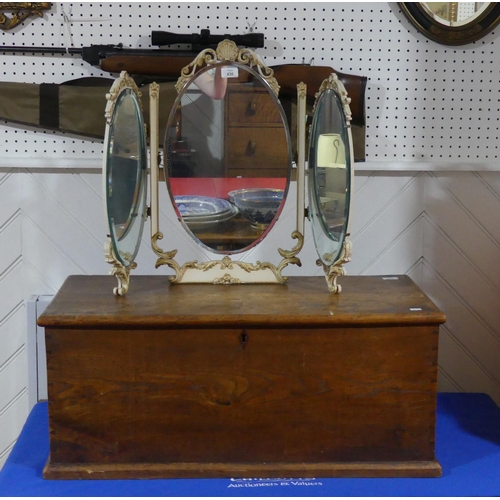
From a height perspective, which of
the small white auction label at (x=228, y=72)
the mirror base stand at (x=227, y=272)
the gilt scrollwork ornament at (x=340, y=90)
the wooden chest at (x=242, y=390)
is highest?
the small white auction label at (x=228, y=72)

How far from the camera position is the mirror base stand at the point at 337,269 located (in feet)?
4.07

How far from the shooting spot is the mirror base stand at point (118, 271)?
4.02 feet

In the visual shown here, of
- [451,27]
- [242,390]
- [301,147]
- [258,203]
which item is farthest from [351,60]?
[242,390]

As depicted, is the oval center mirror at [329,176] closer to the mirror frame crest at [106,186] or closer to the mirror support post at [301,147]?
the mirror support post at [301,147]

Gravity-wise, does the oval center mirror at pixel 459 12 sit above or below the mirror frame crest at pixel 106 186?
above

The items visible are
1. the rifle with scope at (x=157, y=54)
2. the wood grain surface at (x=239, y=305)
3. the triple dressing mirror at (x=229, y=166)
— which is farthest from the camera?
the rifle with scope at (x=157, y=54)

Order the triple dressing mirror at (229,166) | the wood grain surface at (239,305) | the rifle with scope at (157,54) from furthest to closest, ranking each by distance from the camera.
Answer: the rifle with scope at (157,54), the triple dressing mirror at (229,166), the wood grain surface at (239,305)

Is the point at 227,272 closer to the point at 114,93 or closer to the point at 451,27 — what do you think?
the point at 114,93

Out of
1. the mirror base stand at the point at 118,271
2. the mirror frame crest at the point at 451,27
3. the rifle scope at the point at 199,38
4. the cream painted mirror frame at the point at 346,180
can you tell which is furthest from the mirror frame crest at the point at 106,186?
the mirror frame crest at the point at 451,27

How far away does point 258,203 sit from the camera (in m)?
1.35

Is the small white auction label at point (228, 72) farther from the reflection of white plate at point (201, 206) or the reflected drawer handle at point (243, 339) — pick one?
the reflected drawer handle at point (243, 339)

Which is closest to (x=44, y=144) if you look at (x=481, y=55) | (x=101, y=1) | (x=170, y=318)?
(x=101, y=1)

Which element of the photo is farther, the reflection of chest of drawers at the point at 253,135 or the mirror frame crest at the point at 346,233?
the reflection of chest of drawers at the point at 253,135

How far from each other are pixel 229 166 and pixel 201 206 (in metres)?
0.10
